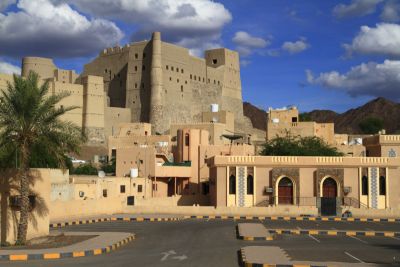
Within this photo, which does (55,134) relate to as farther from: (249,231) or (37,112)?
(249,231)

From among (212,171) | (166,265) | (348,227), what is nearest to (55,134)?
(166,265)

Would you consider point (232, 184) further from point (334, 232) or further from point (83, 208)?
point (334, 232)

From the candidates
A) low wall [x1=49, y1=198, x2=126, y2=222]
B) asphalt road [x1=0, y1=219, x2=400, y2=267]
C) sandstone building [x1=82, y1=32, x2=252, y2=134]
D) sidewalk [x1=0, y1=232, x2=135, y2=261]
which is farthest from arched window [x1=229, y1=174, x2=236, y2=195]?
Result: sandstone building [x1=82, y1=32, x2=252, y2=134]

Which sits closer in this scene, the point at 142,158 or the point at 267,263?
the point at 267,263

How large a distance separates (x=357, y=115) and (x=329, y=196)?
135 meters

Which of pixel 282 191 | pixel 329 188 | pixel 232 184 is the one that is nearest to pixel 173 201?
pixel 232 184

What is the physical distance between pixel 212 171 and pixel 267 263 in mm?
24801

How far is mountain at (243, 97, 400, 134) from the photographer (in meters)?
154

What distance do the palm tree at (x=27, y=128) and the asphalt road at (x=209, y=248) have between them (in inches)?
139

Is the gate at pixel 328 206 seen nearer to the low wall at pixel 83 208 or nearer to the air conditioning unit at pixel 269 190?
the air conditioning unit at pixel 269 190

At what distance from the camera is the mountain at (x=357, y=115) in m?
154

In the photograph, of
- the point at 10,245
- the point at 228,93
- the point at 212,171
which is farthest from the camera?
the point at 228,93

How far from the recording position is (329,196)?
35.6 meters

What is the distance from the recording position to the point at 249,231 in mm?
22188
